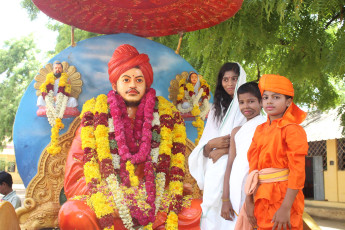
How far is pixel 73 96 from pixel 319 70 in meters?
3.04

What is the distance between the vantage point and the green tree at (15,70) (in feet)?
45.6

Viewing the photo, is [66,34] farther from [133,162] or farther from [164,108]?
[133,162]

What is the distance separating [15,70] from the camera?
15711 millimetres

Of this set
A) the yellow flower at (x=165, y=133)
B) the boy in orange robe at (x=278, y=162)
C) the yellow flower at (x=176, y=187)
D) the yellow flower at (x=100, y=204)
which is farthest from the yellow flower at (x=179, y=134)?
the boy in orange robe at (x=278, y=162)

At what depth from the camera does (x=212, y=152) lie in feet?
10.5

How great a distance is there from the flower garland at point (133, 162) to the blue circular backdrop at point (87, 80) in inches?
25.4

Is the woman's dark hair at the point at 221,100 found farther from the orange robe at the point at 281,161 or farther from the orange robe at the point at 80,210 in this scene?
the orange robe at the point at 80,210

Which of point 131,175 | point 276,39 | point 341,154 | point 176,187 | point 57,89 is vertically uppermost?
point 276,39

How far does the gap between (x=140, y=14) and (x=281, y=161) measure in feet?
8.85

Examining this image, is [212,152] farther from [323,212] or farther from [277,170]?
[323,212]

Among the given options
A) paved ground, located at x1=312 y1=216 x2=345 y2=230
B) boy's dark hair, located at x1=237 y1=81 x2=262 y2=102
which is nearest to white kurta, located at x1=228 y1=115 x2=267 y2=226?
boy's dark hair, located at x1=237 y1=81 x2=262 y2=102

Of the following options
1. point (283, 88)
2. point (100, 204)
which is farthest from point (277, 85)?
point (100, 204)

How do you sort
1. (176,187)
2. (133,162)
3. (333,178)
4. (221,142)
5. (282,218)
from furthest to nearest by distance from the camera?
(333,178), (176,187), (133,162), (221,142), (282,218)

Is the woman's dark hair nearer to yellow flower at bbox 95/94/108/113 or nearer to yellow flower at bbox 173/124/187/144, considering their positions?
yellow flower at bbox 173/124/187/144
